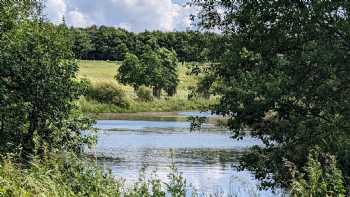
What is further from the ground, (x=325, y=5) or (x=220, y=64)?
(x=325, y=5)

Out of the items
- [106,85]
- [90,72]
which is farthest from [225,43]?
[90,72]

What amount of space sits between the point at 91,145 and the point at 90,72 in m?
107

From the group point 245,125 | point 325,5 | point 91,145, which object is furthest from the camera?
point 91,145

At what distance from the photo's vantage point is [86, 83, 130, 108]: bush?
87688 millimetres

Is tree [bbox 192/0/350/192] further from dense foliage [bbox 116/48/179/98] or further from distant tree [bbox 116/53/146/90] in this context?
distant tree [bbox 116/53/146/90]

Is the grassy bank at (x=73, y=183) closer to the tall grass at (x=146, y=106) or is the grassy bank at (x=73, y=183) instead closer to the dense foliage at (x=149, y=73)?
the tall grass at (x=146, y=106)

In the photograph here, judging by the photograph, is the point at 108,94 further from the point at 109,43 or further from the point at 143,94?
the point at 109,43

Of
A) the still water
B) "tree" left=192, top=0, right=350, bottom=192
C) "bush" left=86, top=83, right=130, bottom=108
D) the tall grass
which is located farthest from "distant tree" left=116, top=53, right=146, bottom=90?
"tree" left=192, top=0, right=350, bottom=192

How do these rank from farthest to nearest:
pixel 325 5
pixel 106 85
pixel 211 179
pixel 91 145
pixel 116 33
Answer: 1. pixel 116 33
2. pixel 106 85
3. pixel 211 179
4. pixel 91 145
5. pixel 325 5

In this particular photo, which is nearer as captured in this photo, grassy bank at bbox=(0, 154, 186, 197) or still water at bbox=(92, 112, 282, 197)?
grassy bank at bbox=(0, 154, 186, 197)

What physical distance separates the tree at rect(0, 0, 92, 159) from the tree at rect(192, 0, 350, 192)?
5.78 meters

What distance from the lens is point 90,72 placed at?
127 metres

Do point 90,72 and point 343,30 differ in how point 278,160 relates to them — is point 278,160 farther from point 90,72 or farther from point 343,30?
point 90,72

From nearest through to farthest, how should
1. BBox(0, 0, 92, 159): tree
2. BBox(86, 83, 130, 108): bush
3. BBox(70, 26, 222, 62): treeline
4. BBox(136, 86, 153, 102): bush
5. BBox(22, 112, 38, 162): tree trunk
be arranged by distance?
1. BBox(0, 0, 92, 159): tree
2. BBox(22, 112, 38, 162): tree trunk
3. BBox(86, 83, 130, 108): bush
4. BBox(136, 86, 153, 102): bush
5. BBox(70, 26, 222, 62): treeline
